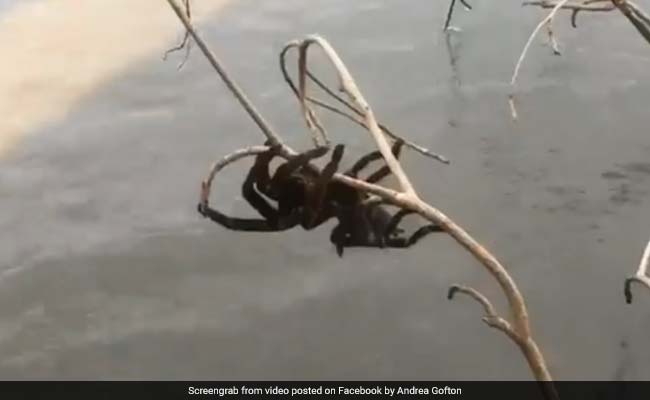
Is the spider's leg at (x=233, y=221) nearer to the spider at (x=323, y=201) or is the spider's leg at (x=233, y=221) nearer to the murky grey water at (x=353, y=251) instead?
the murky grey water at (x=353, y=251)

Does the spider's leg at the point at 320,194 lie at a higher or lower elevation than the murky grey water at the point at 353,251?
higher

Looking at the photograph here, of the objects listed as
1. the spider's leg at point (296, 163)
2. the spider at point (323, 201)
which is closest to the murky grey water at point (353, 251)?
the spider at point (323, 201)

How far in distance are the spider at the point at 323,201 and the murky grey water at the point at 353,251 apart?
1.19 feet

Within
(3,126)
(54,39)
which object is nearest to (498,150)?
(3,126)

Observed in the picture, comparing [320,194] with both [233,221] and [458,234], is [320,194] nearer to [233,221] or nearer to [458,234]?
[458,234]

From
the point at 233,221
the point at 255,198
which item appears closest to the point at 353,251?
the point at 233,221

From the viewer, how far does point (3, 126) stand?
3229 mm

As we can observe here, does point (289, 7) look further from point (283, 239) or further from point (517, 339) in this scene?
point (517, 339)
